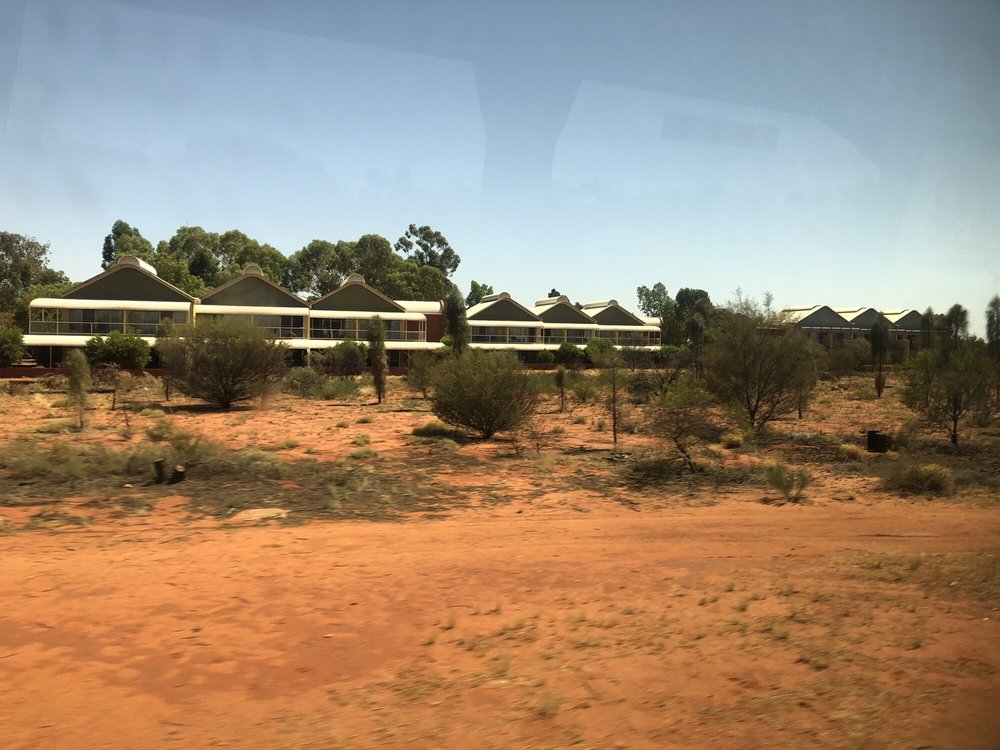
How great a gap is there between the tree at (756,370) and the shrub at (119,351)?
3597cm

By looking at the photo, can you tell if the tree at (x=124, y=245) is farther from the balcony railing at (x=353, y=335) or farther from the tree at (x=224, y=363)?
the tree at (x=224, y=363)

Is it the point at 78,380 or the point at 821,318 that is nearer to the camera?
the point at 78,380

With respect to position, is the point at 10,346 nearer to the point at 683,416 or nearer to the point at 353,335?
the point at 353,335

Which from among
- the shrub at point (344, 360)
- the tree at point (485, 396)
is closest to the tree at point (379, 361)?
the tree at point (485, 396)

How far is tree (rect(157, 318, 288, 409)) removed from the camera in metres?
30.9

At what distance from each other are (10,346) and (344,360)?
2071cm

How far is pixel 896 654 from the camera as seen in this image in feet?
20.9

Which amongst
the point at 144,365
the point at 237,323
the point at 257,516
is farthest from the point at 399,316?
the point at 257,516

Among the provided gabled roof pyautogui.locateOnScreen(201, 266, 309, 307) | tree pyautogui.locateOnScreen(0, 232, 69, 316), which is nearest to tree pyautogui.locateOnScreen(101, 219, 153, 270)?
tree pyautogui.locateOnScreen(0, 232, 69, 316)

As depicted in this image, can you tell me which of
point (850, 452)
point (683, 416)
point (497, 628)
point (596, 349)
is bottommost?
point (850, 452)

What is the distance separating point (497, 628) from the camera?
7.24 metres

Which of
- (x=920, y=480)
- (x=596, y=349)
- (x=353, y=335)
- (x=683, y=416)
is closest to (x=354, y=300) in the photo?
(x=353, y=335)

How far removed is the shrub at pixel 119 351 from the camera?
45.1 meters

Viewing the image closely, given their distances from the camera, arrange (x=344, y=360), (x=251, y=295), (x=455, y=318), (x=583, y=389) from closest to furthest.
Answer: (x=583, y=389) < (x=344, y=360) < (x=251, y=295) < (x=455, y=318)
